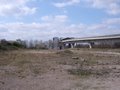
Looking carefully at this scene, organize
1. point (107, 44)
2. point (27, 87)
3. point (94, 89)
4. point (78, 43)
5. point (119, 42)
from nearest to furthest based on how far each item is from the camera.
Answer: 1. point (94, 89)
2. point (27, 87)
3. point (119, 42)
4. point (107, 44)
5. point (78, 43)

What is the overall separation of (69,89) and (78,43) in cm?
10879

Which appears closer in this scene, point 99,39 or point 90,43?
point 99,39

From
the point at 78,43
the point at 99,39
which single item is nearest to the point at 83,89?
the point at 99,39

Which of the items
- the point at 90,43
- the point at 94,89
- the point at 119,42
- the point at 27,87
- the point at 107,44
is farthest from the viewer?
the point at 90,43

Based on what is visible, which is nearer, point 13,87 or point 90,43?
point 13,87

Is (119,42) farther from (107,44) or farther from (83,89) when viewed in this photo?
(83,89)

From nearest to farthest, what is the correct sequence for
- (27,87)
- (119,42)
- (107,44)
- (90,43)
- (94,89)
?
1. (94,89)
2. (27,87)
3. (119,42)
4. (107,44)
5. (90,43)

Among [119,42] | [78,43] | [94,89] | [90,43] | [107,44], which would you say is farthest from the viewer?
[78,43]

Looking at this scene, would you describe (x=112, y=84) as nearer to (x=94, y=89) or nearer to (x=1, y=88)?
(x=94, y=89)

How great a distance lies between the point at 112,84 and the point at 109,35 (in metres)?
80.0

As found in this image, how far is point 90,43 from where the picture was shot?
107500mm

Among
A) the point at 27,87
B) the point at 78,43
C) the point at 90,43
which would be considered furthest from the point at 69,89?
the point at 78,43

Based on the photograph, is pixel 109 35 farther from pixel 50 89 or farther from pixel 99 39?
pixel 50 89

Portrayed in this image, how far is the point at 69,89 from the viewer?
502 inches
